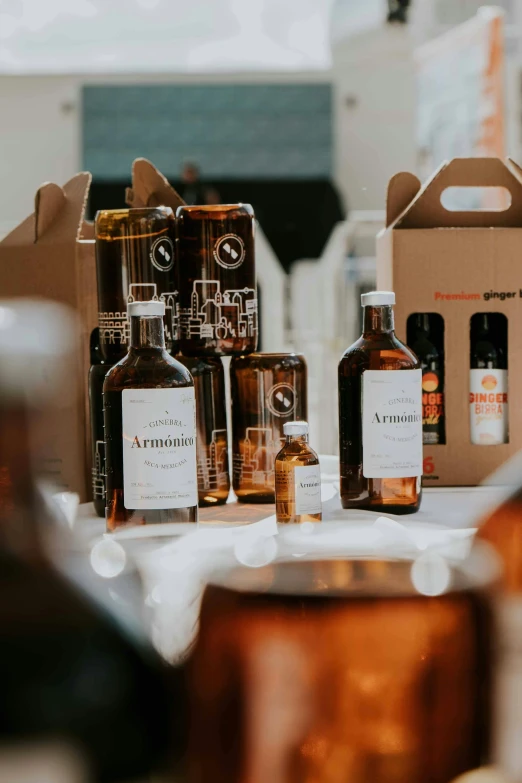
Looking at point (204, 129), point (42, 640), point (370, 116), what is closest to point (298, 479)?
point (42, 640)

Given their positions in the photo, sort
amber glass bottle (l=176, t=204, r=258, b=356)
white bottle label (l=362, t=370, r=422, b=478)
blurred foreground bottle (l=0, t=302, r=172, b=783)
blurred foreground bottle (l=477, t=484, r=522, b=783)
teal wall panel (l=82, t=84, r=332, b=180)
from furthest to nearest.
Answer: teal wall panel (l=82, t=84, r=332, b=180) → amber glass bottle (l=176, t=204, r=258, b=356) → white bottle label (l=362, t=370, r=422, b=478) → blurred foreground bottle (l=477, t=484, r=522, b=783) → blurred foreground bottle (l=0, t=302, r=172, b=783)

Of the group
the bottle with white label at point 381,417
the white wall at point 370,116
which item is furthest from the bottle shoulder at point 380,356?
the white wall at point 370,116

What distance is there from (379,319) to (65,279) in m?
0.43

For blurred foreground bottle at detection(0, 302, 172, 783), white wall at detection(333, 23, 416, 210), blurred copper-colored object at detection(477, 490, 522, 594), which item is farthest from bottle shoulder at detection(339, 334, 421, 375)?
white wall at detection(333, 23, 416, 210)

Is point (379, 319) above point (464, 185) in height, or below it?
below

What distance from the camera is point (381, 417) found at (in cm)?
108

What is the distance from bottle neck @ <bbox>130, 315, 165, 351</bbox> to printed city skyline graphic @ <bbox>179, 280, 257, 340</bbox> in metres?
0.21

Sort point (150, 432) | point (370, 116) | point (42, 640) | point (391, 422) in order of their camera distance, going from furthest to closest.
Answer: point (370, 116) < point (391, 422) < point (150, 432) < point (42, 640)

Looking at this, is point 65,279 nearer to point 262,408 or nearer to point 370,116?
point 262,408

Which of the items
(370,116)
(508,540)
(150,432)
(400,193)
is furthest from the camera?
(370,116)

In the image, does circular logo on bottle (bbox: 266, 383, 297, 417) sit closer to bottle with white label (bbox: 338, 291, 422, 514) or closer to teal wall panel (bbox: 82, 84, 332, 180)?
bottle with white label (bbox: 338, 291, 422, 514)

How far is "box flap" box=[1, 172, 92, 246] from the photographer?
128 cm

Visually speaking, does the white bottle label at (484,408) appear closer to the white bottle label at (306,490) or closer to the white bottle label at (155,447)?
the white bottle label at (306,490)

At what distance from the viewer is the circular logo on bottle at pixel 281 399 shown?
47.2 inches
